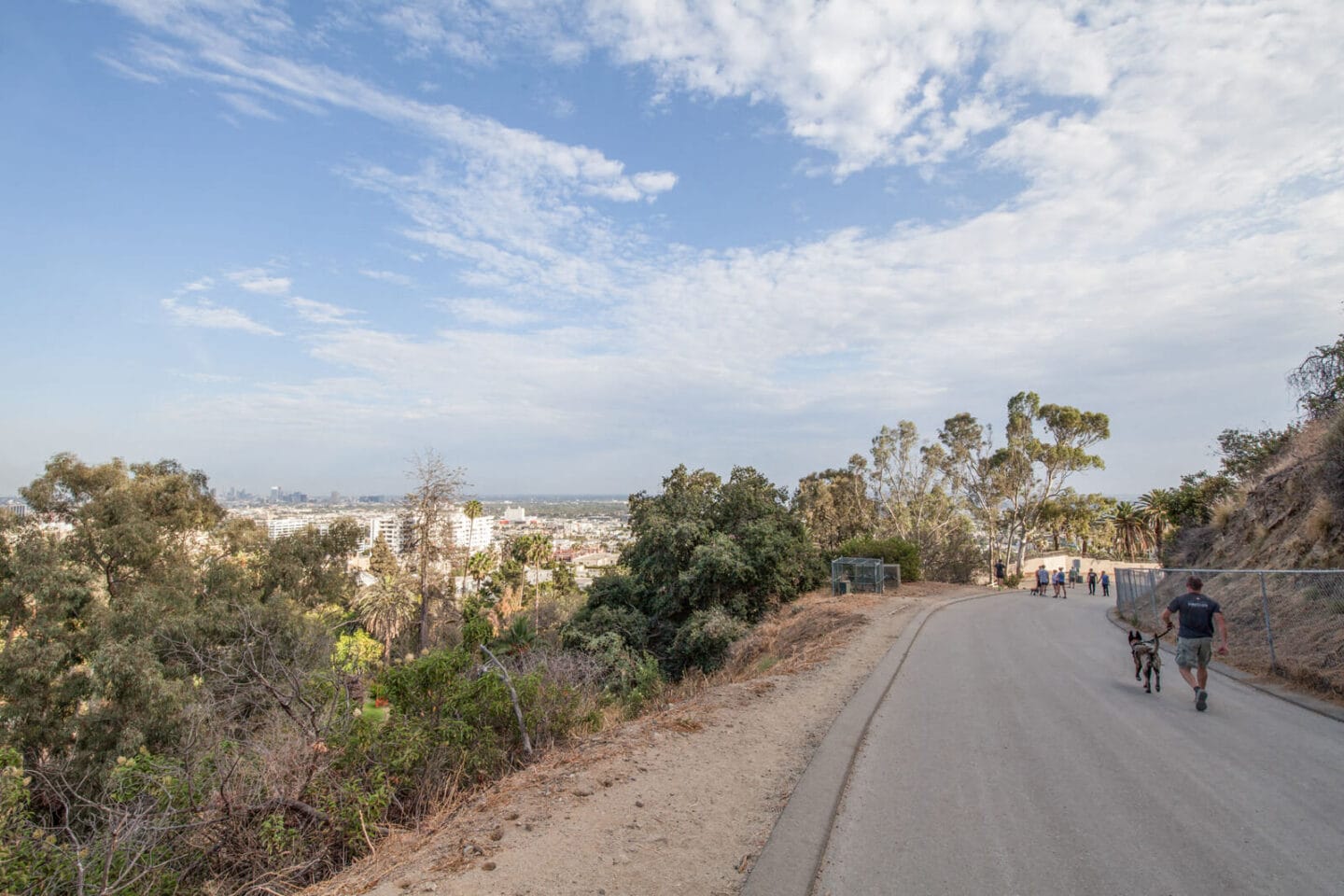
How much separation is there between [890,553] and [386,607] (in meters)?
28.4

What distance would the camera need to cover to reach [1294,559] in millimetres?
13727

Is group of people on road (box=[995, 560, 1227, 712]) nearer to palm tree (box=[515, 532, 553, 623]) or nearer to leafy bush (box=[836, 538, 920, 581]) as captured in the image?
leafy bush (box=[836, 538, 920, 581])

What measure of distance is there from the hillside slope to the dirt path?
649 cm

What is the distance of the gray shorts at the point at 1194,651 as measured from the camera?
782 centimetres

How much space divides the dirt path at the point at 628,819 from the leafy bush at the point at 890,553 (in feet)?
68.9

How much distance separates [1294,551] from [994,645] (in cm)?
681

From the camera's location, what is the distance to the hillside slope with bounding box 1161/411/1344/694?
9172 millimetres

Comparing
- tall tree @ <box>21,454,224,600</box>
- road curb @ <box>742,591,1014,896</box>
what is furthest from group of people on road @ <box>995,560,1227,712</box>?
tall tree @ <box>21,454,224,600</box>

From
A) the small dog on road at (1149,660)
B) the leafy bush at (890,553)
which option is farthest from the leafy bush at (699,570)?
the small dog on road at (1149,660)

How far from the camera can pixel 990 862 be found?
4.14 m

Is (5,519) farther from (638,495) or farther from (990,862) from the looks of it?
(990,862)

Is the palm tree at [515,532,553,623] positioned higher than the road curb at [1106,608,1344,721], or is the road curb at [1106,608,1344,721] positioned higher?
the road curb at [1106,608,1344,721]

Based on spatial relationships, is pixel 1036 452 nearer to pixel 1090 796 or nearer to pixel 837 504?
pixel 837 504

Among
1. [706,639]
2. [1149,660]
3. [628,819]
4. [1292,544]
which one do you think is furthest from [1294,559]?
[628,819]
